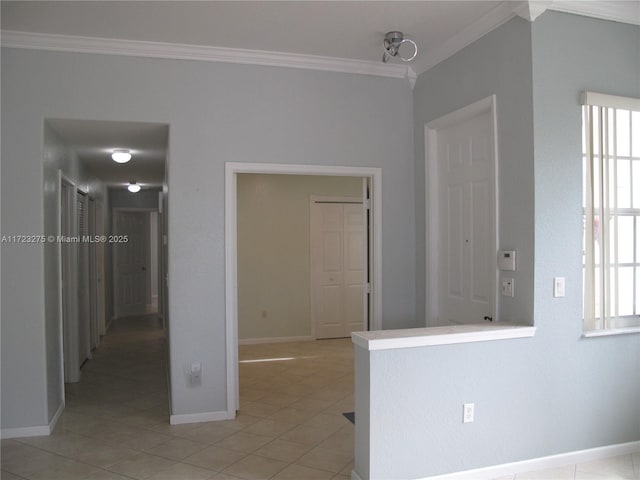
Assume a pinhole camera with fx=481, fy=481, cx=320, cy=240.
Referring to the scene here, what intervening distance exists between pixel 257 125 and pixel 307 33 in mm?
780

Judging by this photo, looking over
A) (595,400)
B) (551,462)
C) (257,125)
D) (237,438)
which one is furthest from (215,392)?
(595,400)

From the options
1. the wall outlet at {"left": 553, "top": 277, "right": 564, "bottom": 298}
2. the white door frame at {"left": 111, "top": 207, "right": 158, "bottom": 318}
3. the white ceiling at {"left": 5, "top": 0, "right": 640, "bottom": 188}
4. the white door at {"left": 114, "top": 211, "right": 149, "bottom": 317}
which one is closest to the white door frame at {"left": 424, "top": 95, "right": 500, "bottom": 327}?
the white ceiling at {"left": 5, "top": 0, "right": 640, "bottom": 188}

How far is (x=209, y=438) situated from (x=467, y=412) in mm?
1744

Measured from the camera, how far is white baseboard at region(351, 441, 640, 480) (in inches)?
105

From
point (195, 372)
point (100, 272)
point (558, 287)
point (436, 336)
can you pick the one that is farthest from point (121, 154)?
point (558, 287)

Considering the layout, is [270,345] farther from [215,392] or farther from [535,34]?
[535,34]

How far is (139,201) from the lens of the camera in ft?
28.4

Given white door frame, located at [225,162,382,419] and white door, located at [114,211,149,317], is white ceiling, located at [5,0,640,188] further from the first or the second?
white door, located at [114,211,149,317]

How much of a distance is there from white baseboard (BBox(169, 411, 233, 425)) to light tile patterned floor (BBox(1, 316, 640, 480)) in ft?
0.18

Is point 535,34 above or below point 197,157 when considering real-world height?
above

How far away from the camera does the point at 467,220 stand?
3.43m

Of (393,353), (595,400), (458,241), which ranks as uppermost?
(458,241)

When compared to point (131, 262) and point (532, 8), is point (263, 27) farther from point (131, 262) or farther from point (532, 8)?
point (131, 262)

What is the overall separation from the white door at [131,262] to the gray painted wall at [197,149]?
5.61m
